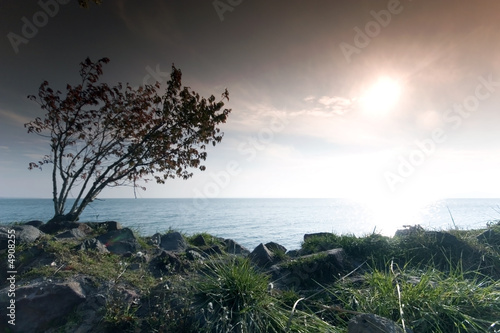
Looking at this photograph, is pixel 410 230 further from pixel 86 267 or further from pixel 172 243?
pixel 86 267

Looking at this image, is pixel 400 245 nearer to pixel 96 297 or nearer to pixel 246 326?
pixel 246 326

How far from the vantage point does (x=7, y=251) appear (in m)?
5.34

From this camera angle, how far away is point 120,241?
7066 millimetres

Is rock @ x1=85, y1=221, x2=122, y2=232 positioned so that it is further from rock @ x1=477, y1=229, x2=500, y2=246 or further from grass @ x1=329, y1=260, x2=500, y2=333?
rock @ x1=477, y1=229, x2=500, y2=246

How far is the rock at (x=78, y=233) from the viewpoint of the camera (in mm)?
6916

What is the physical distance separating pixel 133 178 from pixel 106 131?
78.5 inches

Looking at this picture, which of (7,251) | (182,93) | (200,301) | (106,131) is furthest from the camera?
(106,131)

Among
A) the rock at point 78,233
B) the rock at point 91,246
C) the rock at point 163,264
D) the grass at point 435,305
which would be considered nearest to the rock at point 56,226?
the rock at point 78,233

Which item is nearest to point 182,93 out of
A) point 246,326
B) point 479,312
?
point 246,326

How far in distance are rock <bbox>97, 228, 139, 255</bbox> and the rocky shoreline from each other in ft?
0.09

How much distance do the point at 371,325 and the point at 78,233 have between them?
25.2 feet

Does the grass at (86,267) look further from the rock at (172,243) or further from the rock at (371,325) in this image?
the rock at (371,325)

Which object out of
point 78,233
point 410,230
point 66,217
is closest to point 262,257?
point 410,230

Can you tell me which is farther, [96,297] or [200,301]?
[96,297]
